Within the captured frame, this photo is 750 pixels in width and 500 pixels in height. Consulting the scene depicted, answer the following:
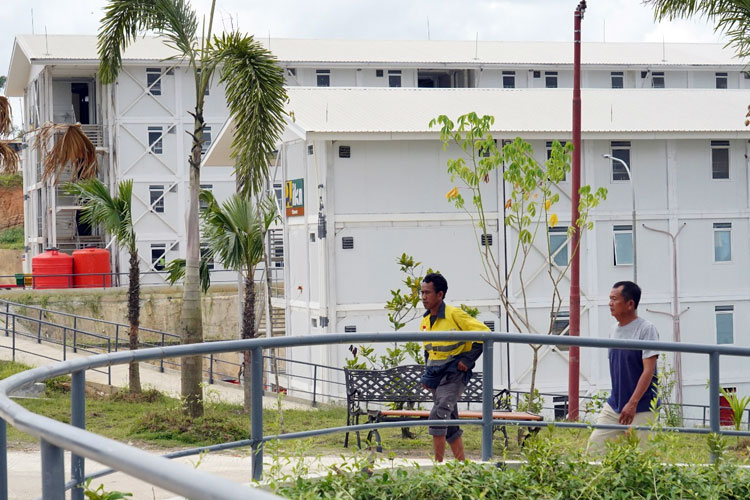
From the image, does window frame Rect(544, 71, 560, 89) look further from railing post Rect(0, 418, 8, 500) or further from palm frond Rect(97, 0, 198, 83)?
railing post Rect(0, 418, 8, 500)

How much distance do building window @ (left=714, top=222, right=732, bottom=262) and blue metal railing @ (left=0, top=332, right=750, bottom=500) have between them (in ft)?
71.4

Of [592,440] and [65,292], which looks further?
[65,292]

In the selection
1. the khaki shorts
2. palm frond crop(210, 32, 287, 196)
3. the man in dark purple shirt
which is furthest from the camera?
palm frond crop(210, 32, 287, 196)

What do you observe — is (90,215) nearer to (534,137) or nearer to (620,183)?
(534,137)

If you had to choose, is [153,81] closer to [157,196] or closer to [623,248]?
Result: [157,196]

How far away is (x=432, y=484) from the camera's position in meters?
5.56

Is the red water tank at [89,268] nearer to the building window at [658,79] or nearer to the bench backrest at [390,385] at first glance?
the building window at [658,79]

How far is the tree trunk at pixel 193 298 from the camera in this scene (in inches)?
671

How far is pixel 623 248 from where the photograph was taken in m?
26.5

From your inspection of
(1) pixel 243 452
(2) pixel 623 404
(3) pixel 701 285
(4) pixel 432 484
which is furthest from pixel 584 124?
(4) pixel 432 484

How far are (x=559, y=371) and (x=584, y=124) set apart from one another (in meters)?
6.16

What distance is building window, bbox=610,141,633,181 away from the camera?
26.4 m

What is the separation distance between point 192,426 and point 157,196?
1191 inches

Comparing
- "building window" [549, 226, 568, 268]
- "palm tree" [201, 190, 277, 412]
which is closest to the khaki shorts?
"palm tree" [201, 190, 277, 412]
